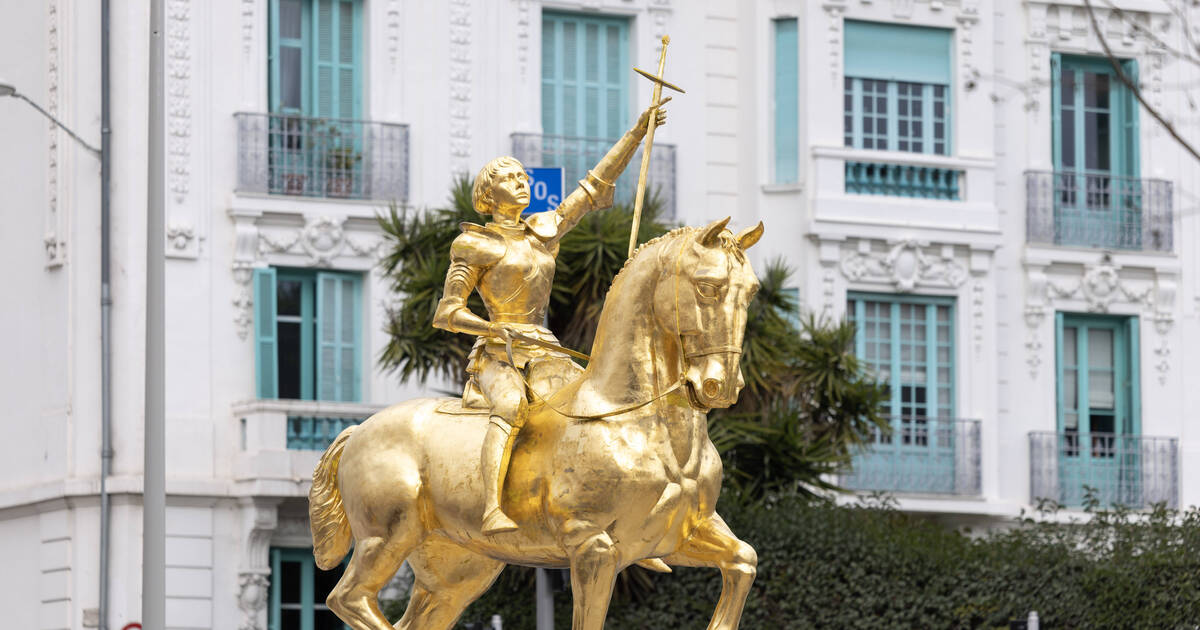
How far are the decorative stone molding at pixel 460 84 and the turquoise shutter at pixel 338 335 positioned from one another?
2172mm

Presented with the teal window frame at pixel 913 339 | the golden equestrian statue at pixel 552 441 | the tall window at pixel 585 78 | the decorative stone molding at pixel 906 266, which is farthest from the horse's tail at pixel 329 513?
the decorative stone molding at pixel 906 266

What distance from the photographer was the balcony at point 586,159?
106 ft

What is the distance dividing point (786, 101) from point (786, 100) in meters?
0.01

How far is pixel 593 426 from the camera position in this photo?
507 inches

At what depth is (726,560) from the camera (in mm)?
13172

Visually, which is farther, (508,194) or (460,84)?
(460,84)

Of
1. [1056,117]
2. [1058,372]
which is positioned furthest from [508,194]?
[1056,117]

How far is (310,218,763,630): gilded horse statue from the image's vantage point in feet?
40.9

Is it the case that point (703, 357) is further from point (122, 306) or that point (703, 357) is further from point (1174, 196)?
point (1174, 196)

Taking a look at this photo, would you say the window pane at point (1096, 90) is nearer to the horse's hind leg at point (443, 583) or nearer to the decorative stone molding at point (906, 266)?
the decorative stone molding at point (906, 266)

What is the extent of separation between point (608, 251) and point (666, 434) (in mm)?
14161

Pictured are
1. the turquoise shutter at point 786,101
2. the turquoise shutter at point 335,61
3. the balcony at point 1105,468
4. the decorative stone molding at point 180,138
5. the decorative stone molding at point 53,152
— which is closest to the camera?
the decorative stone molding at point 53,152

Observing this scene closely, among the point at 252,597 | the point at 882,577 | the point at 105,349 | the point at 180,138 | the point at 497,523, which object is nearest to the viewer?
the point at 497,523

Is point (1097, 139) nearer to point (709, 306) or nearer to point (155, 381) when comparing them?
point (155, 381)
